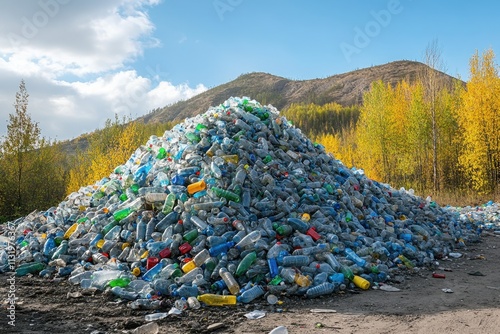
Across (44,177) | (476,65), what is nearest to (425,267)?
(44,177)

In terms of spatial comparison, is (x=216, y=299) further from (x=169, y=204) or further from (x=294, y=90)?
(x=294, y=90)

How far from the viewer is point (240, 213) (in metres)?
6.13

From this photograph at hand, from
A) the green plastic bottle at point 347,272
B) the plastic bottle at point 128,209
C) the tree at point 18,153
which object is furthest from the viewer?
the tree at point 18,153

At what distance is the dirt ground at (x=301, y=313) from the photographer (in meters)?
4.08

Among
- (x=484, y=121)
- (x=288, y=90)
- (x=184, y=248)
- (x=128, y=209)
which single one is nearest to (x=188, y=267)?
(x=184, y=248)

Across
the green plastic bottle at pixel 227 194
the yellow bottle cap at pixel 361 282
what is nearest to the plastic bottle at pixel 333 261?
the yellow bottle cap at pixel 361 282

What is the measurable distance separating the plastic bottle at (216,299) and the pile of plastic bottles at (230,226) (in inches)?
0.5

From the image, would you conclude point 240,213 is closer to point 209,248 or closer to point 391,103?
point 209,248

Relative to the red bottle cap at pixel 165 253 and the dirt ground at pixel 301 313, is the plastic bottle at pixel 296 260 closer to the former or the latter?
the dirt ground at pixel 301 313

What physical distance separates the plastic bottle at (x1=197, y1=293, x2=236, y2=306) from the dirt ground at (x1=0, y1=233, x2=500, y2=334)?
11cm

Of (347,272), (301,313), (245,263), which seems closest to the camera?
(301,313)

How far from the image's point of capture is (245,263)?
5.24 meters

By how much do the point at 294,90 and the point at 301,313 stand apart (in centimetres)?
10522

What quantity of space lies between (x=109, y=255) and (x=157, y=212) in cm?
100
